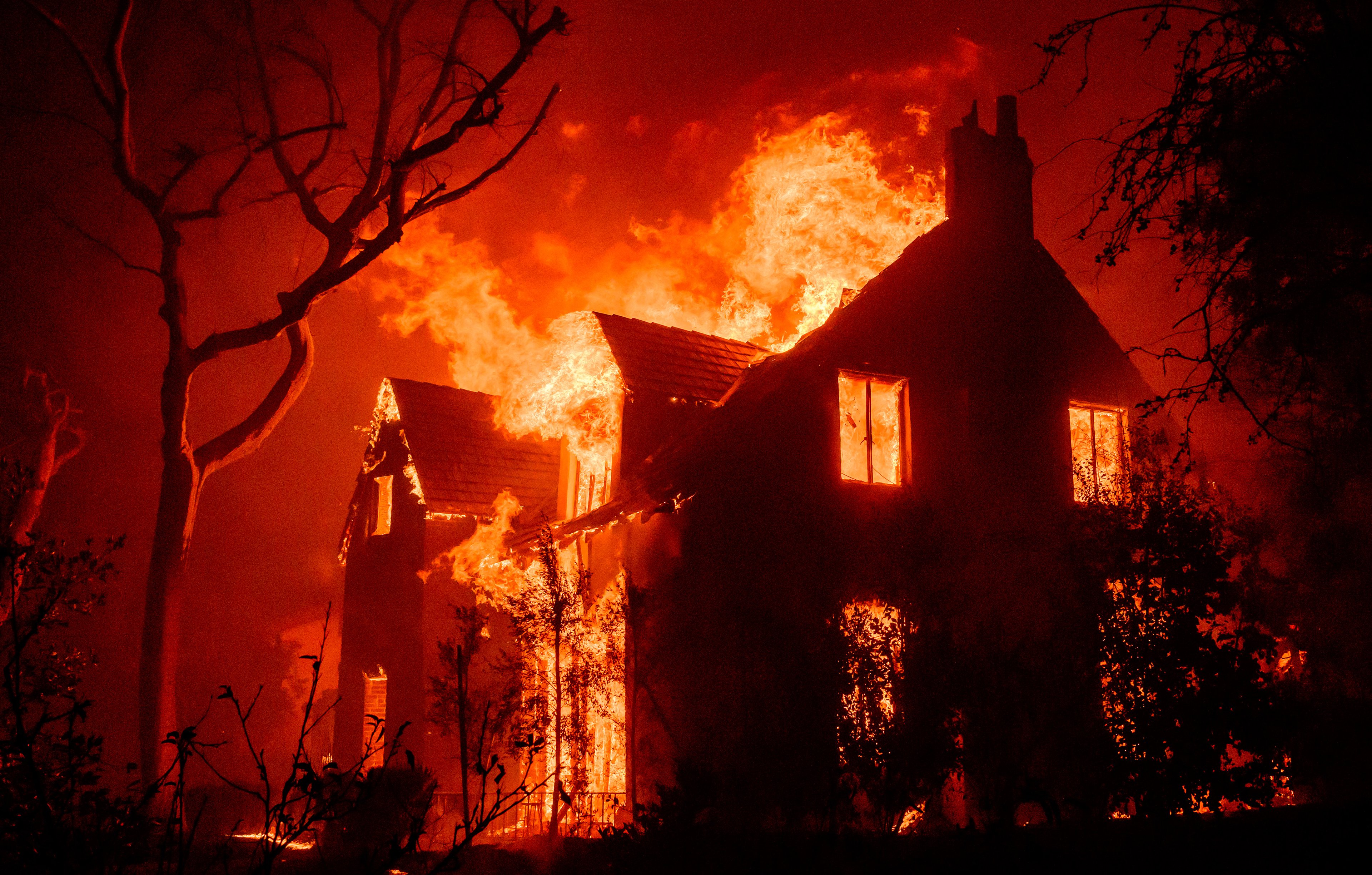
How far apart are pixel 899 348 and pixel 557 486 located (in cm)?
999

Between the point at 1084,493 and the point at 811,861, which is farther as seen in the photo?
the point at 1084,493

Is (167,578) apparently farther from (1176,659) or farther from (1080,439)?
(1080,439)

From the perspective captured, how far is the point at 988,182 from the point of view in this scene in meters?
18.2

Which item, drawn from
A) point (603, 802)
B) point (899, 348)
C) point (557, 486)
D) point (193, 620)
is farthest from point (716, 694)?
point (193, 620)

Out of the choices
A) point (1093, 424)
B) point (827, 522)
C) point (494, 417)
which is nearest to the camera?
point (827, 522)

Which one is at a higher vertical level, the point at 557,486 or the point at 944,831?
the point at 557,486

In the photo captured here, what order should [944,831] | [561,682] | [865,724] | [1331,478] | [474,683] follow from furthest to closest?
[474,683] < [1331,478] < [561,682] < [865,724] < [944,831]

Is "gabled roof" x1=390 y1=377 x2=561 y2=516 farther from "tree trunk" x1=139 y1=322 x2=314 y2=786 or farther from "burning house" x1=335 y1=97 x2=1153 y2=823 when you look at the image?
"tree trunk" x1=139 y1=322 x2=314 y2=786

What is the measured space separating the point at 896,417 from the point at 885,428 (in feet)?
0.84

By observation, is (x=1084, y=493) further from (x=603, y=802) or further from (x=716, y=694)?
(x=603, y=802)

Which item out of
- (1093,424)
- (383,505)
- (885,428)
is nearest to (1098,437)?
(1093,424)

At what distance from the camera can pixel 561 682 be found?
15484mm

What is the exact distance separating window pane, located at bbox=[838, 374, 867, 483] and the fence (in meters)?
6.52

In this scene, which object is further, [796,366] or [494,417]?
[494,417]
